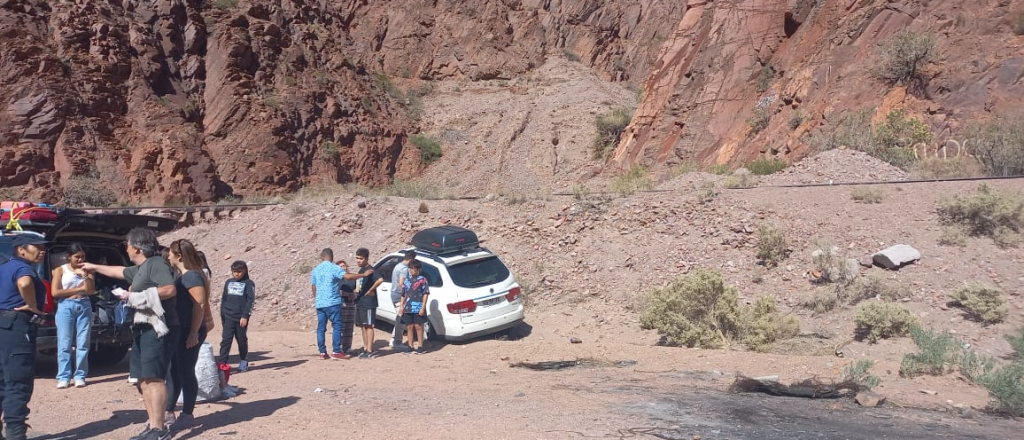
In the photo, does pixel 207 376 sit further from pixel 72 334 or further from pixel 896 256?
pixel 896 256


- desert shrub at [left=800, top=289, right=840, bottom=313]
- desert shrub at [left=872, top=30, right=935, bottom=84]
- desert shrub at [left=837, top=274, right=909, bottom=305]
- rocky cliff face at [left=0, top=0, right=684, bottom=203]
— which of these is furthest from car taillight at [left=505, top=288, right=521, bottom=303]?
rocky cliff face at [left=0, top=0, right=684, bottom=203]

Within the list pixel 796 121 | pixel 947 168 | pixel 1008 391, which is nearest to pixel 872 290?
pixel 1008 391

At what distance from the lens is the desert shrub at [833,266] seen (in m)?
13.0

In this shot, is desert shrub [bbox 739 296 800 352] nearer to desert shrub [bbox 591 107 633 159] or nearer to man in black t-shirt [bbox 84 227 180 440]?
man in black t-shirt [bbox 84 227 180 440]

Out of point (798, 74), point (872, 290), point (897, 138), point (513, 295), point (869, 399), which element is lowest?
point (869, 399)

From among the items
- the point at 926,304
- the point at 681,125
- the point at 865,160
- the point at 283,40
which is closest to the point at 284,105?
the point at 283,40

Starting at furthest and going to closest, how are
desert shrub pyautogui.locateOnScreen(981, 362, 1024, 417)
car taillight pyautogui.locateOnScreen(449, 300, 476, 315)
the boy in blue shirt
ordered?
car taillight pyautogui.locateOnScreen(449, 300, 476, 315) → the boy in blue shirt → desert shrub pyautogui.locateOnScreen(981, 362, 1024, 417)

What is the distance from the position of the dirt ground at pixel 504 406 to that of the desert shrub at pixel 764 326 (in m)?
0.90

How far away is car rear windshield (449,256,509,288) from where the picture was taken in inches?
464

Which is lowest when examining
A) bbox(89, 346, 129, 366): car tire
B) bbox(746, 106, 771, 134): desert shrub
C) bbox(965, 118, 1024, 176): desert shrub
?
bbox(89, 346, 129, 366): car tire

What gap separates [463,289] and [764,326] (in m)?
4.66

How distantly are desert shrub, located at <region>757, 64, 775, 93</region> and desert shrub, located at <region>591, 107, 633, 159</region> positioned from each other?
41.0 ft

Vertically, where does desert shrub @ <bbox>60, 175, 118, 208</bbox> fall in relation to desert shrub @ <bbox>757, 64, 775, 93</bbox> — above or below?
below

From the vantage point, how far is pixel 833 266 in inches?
525
